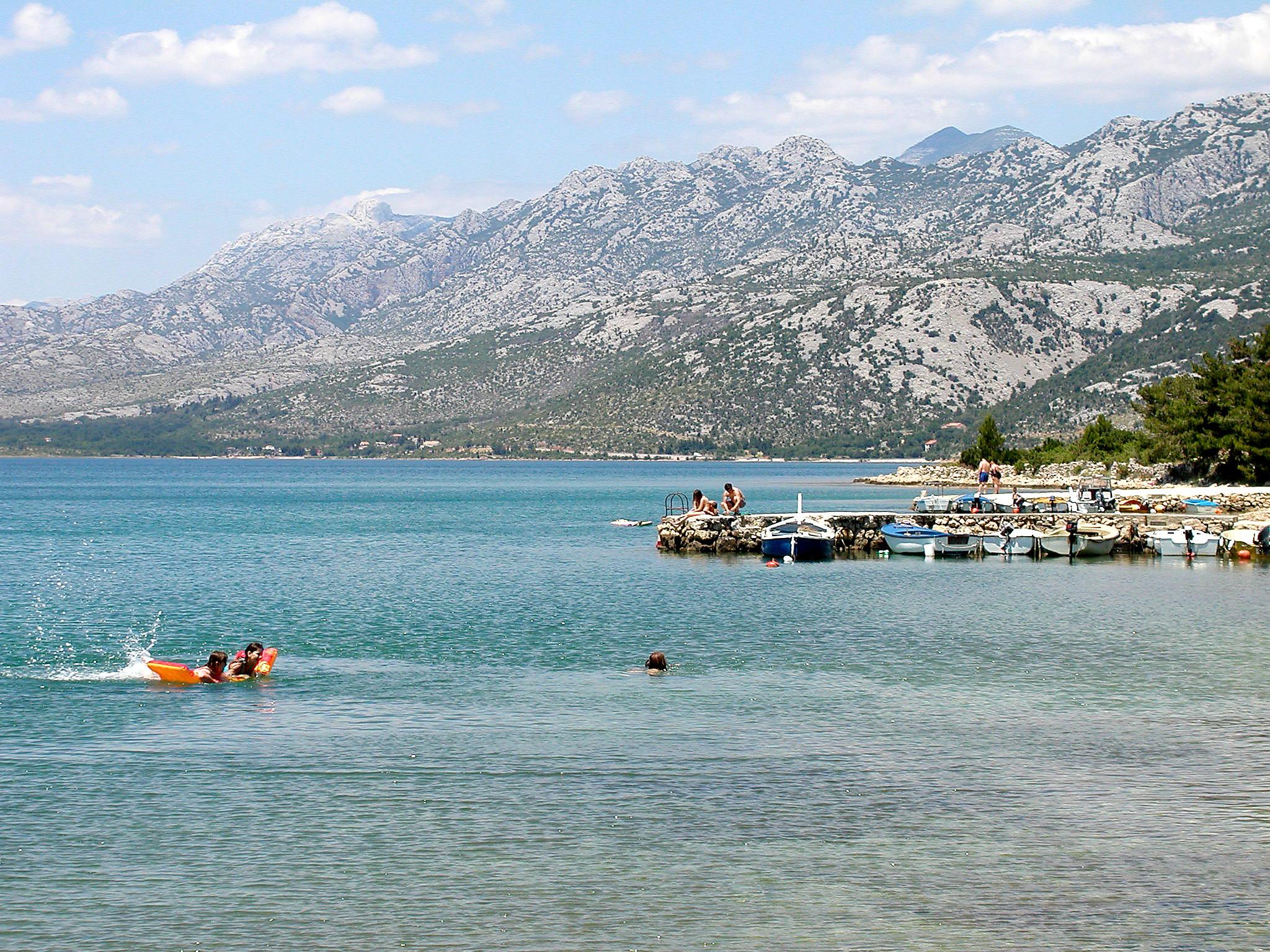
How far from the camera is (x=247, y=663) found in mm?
29500

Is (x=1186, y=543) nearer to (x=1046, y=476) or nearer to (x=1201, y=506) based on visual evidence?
(x=1201, y=506)

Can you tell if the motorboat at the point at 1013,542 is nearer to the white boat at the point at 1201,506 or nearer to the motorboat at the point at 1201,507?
the white boat at the point at 1201,506

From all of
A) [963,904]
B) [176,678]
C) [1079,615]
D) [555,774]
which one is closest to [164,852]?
[555,774]

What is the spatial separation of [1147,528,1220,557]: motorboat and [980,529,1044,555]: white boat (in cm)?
577

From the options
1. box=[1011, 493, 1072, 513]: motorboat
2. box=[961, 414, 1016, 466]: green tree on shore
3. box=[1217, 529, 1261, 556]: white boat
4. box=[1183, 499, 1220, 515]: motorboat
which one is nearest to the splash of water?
box=[1217, 529, 1261, 556]: white boat

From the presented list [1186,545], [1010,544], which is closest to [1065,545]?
[1010,544]

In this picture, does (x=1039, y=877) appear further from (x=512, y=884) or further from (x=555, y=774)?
(x=555, y=774)

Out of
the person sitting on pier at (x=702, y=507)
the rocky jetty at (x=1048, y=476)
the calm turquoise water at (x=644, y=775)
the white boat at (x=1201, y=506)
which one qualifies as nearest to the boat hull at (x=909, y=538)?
the person sitting on pier at (x=702, y=507)

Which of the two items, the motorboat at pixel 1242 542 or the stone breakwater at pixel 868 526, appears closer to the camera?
the motorboat at pixel 1242 542

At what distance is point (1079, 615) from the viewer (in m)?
41.6

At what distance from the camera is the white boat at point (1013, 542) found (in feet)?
211

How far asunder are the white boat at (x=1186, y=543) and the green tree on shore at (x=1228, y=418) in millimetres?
27634

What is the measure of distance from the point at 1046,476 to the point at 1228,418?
131ft

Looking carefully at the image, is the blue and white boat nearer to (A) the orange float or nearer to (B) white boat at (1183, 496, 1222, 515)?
(B) white boat at (1183, 496, 1222, 515)
